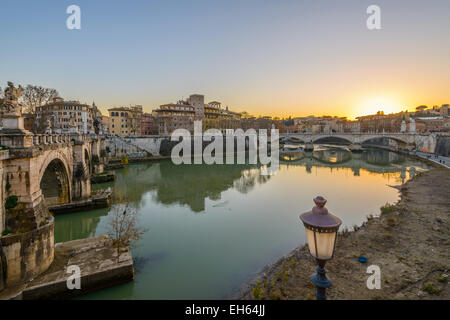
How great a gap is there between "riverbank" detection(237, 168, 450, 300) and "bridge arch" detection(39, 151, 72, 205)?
1125 cm

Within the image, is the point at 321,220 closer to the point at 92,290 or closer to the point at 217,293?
the point at 217,293

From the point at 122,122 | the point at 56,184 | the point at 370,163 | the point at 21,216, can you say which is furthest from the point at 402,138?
the point at 21,216

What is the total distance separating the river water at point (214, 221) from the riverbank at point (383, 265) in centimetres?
86

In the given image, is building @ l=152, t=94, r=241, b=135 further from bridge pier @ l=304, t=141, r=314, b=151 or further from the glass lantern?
the glass lantern

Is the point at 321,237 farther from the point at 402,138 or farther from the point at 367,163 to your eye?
the point at 402,138

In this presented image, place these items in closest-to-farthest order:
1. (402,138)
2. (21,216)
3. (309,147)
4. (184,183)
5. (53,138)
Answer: (21,216), (53,138), (184,183), (402,138), (309,147)

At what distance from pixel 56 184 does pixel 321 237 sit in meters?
14.7

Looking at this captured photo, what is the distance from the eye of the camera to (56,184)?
12.9 metres

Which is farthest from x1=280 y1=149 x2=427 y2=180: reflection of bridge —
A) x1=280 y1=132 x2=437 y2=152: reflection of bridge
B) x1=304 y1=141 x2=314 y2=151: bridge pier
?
x1=304 y1=141 x2=314 y2=151: bridge pier

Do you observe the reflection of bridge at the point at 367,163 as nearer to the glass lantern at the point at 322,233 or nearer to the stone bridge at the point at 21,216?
the glass lantern at the point at 322,233

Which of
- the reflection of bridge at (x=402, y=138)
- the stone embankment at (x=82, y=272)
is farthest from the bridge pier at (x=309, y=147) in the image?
the stone embankment at (x=82, y=272)

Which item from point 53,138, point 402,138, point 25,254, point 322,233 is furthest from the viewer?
point 402,138

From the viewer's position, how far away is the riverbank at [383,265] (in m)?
5.71

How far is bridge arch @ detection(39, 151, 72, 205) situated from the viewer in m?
12.5
